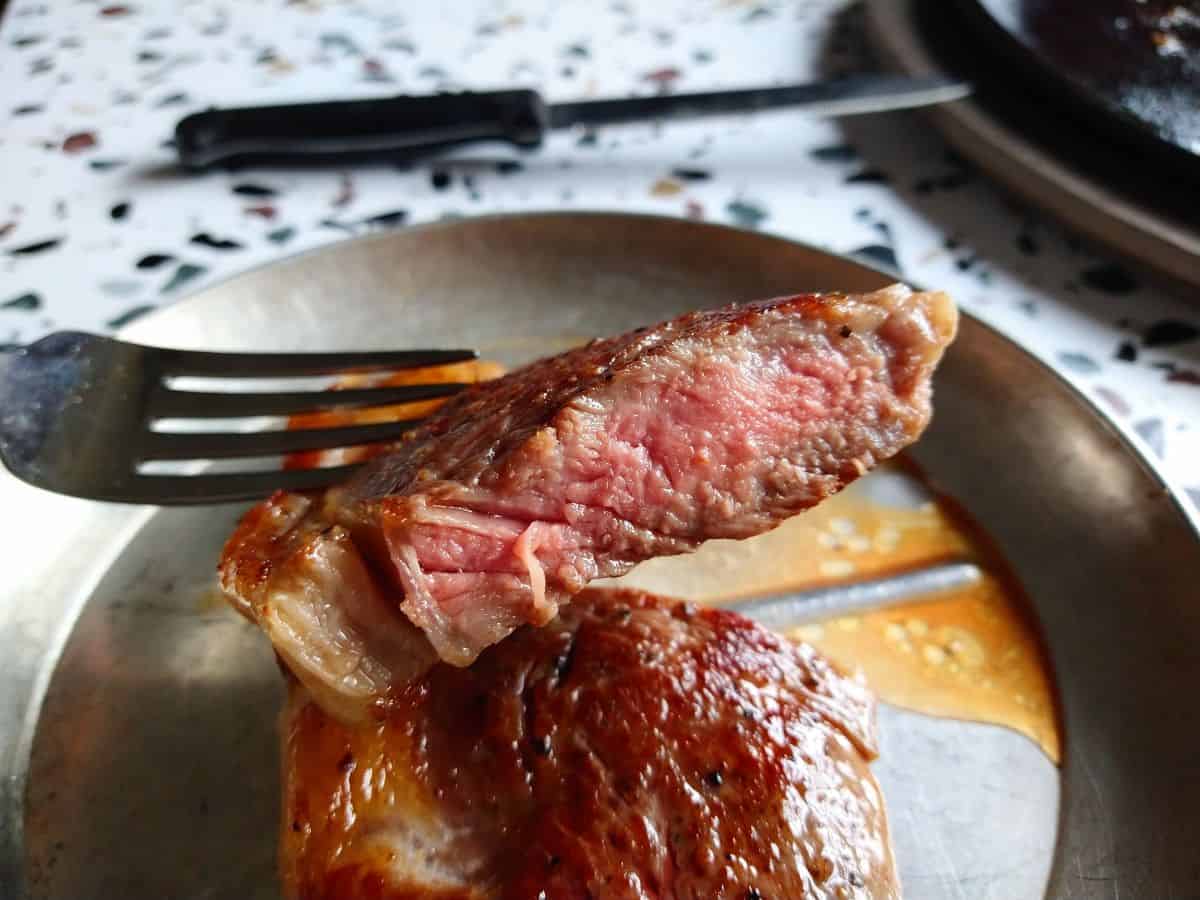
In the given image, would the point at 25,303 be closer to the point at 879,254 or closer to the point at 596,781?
the point at 596,781

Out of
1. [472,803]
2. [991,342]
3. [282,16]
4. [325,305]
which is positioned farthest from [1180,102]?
[282,16]

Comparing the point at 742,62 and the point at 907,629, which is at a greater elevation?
the point at 742,62

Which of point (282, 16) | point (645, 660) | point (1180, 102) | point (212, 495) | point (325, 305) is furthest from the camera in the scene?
point (282, 16)

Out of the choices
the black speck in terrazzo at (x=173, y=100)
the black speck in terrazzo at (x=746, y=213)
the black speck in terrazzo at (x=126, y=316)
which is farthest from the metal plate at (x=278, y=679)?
the black speck in terrazzo at (x=173, y=100)

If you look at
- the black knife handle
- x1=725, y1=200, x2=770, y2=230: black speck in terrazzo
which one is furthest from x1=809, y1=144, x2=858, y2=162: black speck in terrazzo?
the black knife handle

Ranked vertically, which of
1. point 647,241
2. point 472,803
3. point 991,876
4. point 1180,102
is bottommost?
point 991,876

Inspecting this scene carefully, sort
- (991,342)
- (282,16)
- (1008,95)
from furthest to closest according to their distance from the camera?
(282,16) < (1008,95) < (991,342)

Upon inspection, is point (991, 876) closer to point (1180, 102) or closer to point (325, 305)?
point (325, 305)

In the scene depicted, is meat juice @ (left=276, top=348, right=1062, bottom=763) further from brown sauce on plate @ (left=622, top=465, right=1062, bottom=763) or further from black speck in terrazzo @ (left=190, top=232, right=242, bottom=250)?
black speck in terrazzo @ (left=190, top=232, right=242, bottom=250)
